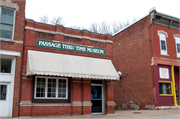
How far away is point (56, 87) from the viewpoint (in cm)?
1289

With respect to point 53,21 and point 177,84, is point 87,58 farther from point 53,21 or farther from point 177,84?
point 53,21

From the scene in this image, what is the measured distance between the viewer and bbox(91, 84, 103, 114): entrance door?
14.5 m

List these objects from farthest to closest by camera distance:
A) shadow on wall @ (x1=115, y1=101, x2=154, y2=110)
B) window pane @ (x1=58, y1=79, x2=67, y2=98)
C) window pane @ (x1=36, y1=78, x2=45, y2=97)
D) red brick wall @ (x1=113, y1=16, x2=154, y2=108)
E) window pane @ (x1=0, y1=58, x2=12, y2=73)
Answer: red brick wall @ (x1=113, y1=16, x2=154, y2=108), shadow on wall @ (x1=115, y1=101, x2=154, y2=110), window pane @ (x1=58, y1=79, x2=67, y2=98), window pane @ (x1=36, y1=78, x2=45, y2=97), window pane @ (x1=0, y1=58, x2=12, y2=73)

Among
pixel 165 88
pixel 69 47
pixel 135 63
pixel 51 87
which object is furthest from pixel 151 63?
pixel 51 87

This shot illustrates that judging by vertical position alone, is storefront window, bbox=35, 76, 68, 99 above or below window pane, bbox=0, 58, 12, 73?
below

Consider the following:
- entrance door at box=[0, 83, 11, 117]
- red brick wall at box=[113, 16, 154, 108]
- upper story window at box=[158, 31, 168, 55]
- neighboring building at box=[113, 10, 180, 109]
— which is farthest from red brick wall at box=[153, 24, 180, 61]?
entrance door at box=[0, 83, 11, 117]

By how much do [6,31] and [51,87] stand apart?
15.2 feet

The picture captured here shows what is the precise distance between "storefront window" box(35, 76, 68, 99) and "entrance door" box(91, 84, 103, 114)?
7.89 feet

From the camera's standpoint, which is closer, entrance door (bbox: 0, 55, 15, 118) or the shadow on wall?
entrance door (bbox: 0, 55, 15, 118)

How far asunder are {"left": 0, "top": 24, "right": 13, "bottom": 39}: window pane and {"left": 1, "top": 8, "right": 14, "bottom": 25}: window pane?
1.04ft

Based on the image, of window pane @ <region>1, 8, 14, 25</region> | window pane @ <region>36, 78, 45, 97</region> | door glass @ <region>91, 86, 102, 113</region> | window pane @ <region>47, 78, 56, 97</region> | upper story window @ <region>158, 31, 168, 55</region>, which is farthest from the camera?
upper story window @ <region>158, 31, 168, 55</region>

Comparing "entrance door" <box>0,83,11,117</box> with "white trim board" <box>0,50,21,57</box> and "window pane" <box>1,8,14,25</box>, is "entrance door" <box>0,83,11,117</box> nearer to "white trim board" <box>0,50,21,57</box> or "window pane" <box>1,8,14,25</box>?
"white trim board" <box>0,50,21,57</box>

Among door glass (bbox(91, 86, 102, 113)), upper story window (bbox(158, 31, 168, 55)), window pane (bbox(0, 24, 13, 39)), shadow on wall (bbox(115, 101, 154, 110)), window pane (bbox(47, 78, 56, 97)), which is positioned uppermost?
upper story window (bbox(158, 31, 168, 55))

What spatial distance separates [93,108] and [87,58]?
3.86 metres
